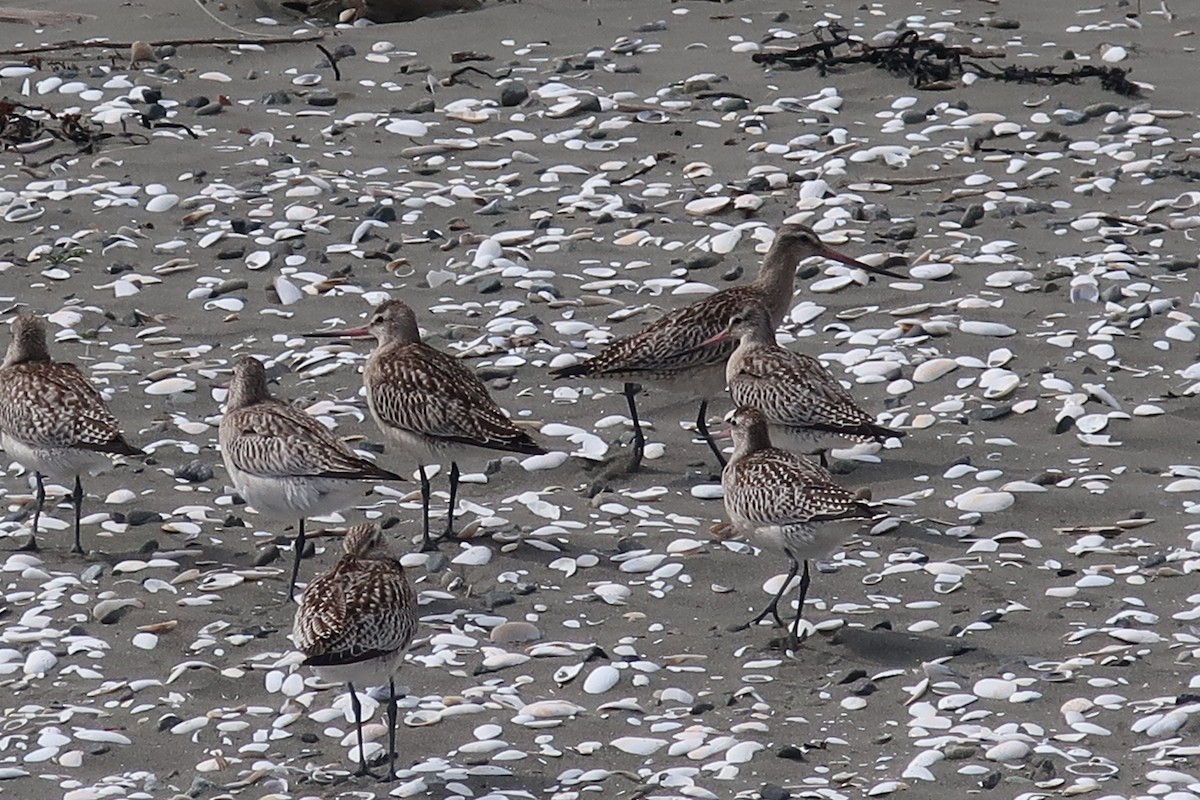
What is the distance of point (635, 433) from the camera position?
814cm

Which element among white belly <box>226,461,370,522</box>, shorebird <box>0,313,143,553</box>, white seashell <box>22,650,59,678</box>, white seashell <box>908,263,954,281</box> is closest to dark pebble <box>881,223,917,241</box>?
white seashell <box>908,263,954,281</box>

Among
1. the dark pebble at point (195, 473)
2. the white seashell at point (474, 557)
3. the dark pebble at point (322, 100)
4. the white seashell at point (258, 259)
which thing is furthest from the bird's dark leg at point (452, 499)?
the dark pebble at point (322, 100)

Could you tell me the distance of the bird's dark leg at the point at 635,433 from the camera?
7.93 metres

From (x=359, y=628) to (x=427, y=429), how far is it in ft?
6.20

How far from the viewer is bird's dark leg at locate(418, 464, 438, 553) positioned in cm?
732

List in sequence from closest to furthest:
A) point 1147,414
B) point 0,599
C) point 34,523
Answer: point 0,599 → point 34,523 → point 1147,414

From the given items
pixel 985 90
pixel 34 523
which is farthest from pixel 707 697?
pixel 985 90

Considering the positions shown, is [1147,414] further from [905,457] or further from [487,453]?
[487,453]

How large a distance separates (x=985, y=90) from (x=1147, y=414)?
375cm

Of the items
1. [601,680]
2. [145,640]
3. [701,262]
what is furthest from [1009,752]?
[701,262]

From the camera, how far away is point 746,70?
11734 millimetres

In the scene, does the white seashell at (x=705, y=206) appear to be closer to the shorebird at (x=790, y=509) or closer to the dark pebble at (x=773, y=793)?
the shorebird at (x=790, y=509)

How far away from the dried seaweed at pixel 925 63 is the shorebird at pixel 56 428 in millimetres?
5394

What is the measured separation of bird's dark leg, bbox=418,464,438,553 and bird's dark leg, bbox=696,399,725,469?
120 cm
